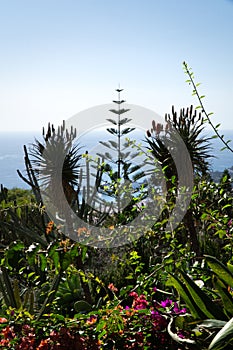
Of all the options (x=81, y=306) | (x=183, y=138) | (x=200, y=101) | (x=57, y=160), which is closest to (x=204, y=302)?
(x=200, y=101)

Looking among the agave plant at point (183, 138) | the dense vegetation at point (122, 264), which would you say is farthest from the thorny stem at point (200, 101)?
the agave plant at point (183, 138)

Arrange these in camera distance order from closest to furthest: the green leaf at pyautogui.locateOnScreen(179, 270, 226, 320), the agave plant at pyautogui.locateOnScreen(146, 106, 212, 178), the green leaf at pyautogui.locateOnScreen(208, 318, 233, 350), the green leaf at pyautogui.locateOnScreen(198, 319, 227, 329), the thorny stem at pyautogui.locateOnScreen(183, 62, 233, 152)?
the green leaf at pyautogui.locateOnScreen(208, 318, 233, 350), the green leaf at pyautogui.locateOnScreen(198, 319, 227, 329), the green leaf at pyautogui.locateOnScreen(179, 270, 226, 320), the thorny stem at pyautogui.locateOnScreen(183, 62, 233, 152), the agave plant at pyautogui.locateOnScreen(146, 106, 212, 178)

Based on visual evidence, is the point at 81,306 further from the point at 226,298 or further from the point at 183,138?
the point at 183,138

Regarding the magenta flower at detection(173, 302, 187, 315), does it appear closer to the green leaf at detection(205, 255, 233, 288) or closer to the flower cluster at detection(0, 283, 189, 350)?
the flower cluster at detection(0, 283, 189, 350)

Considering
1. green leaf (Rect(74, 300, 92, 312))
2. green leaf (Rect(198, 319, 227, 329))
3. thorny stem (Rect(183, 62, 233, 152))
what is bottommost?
green leaf (Rect(74, 300, 92, 312))

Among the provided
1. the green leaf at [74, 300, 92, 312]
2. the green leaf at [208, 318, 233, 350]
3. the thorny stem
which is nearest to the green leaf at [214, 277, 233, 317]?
the green leaf at [208, 318, 233, 350]

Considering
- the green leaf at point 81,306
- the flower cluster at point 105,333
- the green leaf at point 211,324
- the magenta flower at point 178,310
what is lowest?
the green leaf at point 81,306

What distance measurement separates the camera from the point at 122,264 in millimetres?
2201

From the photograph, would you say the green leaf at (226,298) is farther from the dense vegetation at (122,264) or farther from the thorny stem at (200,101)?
the thorny stem at (200,101)

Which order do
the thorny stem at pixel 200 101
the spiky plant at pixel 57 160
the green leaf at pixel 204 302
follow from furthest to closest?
the spiky plant at pixel 57 160, the thorny stem at pixel 200 101, the green leaf at pixel 204 302

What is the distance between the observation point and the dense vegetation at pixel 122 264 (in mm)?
1184

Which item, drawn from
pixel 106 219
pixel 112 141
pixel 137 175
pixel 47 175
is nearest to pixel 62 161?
pixel 47 175

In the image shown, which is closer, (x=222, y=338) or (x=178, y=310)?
(x=222, y=338)

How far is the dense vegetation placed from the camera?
118 centimetres
